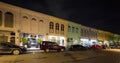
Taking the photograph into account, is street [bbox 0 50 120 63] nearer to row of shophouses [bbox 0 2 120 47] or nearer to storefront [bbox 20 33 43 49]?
row of shophouses [bbox 0 2 120 47]

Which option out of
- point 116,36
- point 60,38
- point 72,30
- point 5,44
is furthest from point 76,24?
point 116,36

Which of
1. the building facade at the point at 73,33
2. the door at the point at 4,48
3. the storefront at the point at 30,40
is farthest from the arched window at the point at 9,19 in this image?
the building facade at the point at 73,33

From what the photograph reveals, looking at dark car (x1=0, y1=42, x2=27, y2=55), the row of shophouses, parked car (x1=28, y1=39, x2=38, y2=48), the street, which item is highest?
the row of shophouses

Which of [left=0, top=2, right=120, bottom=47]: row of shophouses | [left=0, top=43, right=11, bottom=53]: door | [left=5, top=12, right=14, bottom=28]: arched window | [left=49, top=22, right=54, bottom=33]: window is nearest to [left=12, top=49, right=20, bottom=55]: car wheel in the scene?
[left=0, top=43, right=11, bottom=53]: door

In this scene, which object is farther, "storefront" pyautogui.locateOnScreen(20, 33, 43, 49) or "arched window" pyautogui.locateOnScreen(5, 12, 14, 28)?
"storefront" pyautogui.locateOnScreen(20, 33, 43, 49)

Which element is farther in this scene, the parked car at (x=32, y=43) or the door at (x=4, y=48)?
the parked car at (x=32, y=43)

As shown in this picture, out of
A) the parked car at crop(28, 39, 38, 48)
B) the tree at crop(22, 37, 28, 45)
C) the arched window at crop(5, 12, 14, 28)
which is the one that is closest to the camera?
the arched window at crop(5, 12, 14, 28)

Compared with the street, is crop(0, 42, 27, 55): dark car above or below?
above

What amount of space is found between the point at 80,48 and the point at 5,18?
658 inches

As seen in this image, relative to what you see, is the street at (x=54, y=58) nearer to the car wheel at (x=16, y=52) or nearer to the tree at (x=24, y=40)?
the car wheel at (x=16, y=52)

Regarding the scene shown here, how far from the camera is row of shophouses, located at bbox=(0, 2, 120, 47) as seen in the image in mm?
38344

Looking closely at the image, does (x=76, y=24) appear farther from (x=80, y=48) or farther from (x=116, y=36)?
(x=116, y=36)

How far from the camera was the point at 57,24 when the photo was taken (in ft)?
179

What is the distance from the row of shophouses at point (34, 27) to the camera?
3834 centimetres
